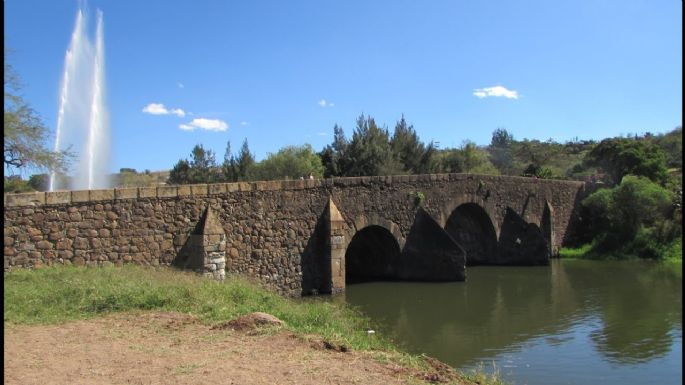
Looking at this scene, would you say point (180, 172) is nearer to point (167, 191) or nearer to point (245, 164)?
point (245, 164)

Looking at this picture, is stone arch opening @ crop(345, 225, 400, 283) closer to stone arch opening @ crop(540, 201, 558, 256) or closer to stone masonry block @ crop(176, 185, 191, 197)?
stone masonry block @ crop(176, 185, 191, 197)

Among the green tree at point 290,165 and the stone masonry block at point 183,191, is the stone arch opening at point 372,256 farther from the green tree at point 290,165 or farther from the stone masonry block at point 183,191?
the green tree at point 290,165

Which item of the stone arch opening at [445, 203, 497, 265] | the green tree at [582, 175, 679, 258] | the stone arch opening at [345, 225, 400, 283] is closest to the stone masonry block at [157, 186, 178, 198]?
the stone arch opening at [345, 225, 400, 283]

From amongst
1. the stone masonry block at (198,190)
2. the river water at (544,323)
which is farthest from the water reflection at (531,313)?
the stone masonry block at (198,190)

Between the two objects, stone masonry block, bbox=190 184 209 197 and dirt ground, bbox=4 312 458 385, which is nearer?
dirt ground, bbox=4 312 458 385

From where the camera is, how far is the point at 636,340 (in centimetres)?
1113

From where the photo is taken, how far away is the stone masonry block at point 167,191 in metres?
11.7

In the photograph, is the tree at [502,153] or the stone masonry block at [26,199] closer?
the stone masonry block at [26,199]

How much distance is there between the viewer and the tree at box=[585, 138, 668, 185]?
32344mm

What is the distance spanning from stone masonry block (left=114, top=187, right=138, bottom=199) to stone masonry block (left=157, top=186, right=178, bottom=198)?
0.53 meters

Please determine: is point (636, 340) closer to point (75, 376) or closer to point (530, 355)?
point (530, 355)

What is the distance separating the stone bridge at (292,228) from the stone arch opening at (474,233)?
44 mm

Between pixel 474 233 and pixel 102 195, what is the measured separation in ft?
53.4

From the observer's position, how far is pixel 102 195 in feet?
35.4
